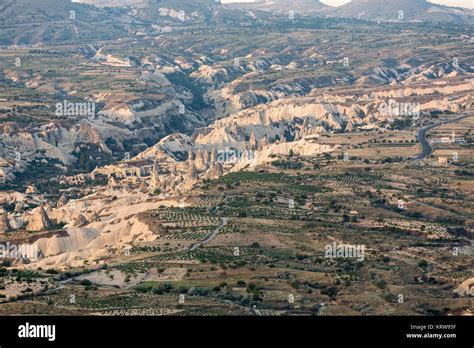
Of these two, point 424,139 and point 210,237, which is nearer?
point 210,237

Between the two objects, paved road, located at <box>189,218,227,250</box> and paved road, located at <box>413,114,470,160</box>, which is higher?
paved road, located at <box>189,218,227,250</box>

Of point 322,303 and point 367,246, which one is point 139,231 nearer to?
point 367,246

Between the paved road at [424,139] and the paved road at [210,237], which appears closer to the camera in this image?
the paved road at [210,237]

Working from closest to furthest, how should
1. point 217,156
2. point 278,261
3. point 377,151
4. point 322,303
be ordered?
1. point 322,303
2. point 278,261
3. point 377,151
4. point 217,156

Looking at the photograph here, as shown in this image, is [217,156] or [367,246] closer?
[367,246]

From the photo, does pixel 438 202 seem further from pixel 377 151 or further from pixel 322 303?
pixel 322 303

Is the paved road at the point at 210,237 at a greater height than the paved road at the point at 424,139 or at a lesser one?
greater

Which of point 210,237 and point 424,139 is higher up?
point 210,237

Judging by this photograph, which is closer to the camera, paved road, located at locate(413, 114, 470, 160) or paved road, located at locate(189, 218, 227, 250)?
paved road, located at locate(189, 218, 227, 250)
